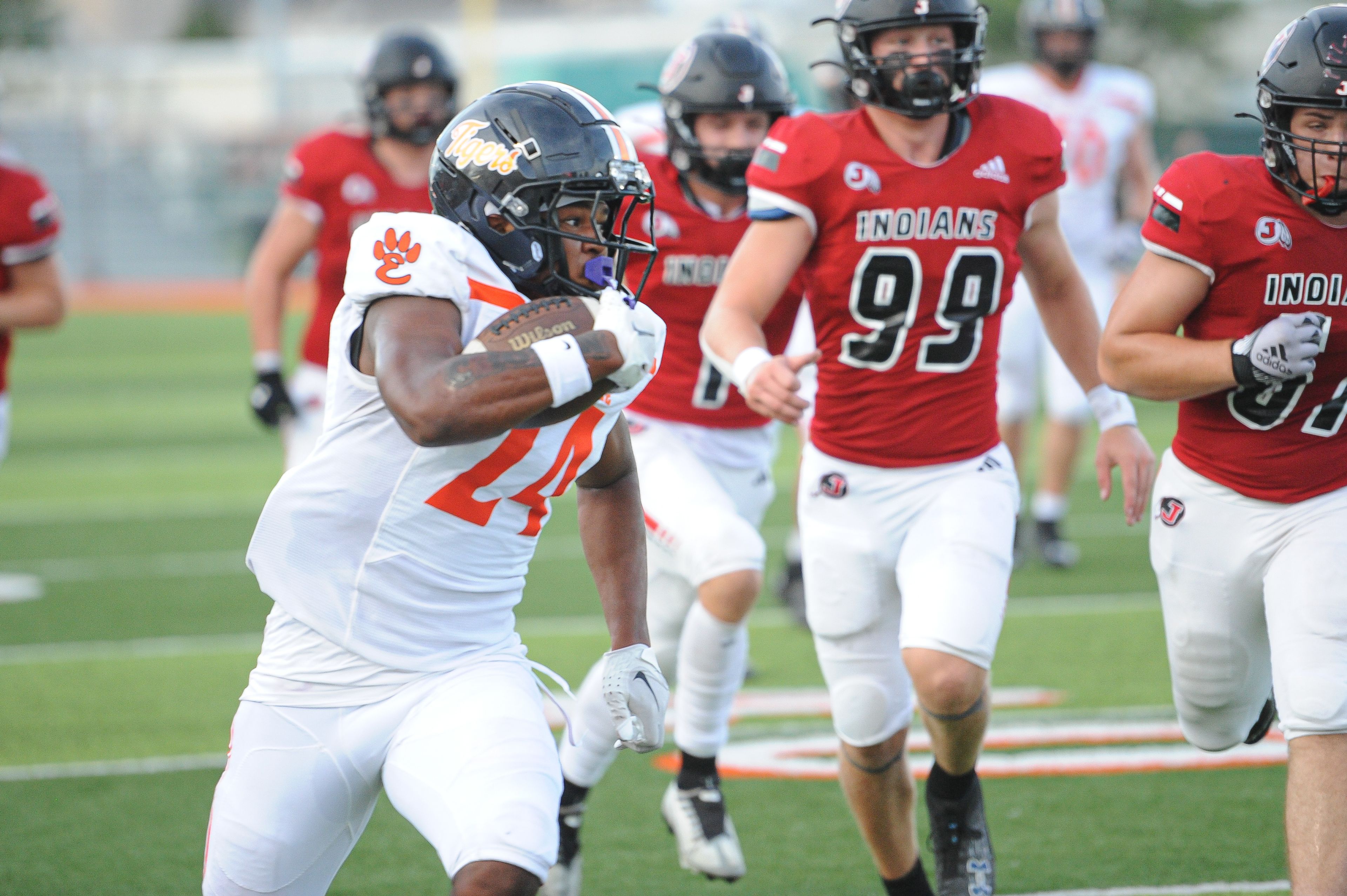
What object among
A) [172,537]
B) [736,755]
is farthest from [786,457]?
[736,755]

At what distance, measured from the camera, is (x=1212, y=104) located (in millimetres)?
30500

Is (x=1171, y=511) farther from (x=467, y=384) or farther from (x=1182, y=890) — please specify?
(x=467, y=384)

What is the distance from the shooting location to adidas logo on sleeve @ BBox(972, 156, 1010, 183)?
3.77 meters

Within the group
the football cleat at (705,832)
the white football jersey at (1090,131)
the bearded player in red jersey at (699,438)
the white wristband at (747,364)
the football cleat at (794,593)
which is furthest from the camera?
the white football jersey at (1090,131)

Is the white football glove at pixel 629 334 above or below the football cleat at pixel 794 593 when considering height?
above

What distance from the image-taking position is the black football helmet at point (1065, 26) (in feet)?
25.0

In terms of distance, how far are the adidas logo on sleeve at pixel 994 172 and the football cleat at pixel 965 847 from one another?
1.40m

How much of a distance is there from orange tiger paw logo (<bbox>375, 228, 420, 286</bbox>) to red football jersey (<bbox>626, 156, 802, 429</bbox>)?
204cm

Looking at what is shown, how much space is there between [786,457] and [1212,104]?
21.5m

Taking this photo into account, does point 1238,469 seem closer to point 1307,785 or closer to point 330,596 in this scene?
point 1307,785

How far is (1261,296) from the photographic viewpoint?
11.1 ft

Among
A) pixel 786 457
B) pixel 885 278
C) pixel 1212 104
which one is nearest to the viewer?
pixel 885 278

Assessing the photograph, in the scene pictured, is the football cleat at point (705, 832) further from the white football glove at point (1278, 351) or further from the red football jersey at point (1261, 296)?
the white football glove at point (1278, 351)

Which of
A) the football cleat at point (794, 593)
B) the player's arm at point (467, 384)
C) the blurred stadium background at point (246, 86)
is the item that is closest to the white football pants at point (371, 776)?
the player's arm at point (467, 384)
